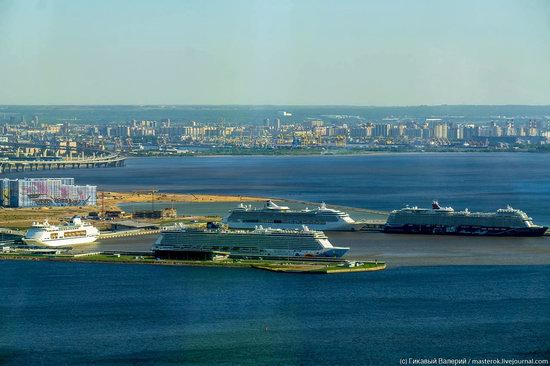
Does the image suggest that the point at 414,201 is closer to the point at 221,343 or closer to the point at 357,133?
the point at 221,343

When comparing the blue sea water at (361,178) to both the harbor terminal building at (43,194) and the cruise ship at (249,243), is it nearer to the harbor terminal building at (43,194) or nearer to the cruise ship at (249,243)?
the harbor terminal building at (43,194)

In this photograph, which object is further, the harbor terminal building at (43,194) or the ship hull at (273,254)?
the harbor terminal building at (43,194)

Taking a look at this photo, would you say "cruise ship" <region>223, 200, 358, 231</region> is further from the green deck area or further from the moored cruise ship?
the green deck area

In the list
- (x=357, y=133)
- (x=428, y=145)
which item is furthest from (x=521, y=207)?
(x=357, y=133)

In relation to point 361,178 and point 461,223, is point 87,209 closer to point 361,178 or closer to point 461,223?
point 461,223

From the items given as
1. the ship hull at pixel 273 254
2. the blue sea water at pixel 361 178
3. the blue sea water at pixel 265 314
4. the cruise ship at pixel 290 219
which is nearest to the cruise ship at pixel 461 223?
the cruise ship at pixel 290 219

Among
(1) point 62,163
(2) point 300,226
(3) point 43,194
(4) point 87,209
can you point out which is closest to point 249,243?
(2) point 300,226
